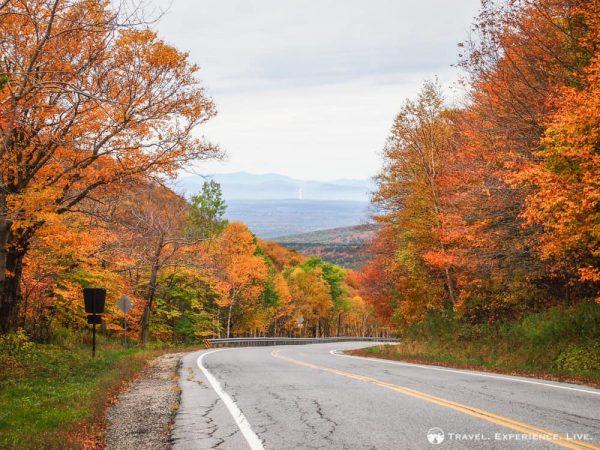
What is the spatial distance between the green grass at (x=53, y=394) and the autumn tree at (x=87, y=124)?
2.47m

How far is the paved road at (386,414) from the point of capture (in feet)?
20.1

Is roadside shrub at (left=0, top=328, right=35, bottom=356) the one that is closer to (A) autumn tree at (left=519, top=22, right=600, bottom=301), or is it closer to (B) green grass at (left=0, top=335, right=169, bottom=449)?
(B) green grass at (left=0, top=335, right=169, bottom=449)

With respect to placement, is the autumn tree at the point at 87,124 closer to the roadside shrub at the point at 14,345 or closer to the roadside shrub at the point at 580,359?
the roadside shrub at the point at 14,345

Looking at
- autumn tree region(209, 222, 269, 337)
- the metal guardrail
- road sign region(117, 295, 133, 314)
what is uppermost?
autumn tree region(209, 222, 269, 337)

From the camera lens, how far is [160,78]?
14.1 metres

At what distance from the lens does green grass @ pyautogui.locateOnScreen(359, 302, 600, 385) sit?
1516 centimetres

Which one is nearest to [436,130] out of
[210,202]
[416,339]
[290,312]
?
[416,339]

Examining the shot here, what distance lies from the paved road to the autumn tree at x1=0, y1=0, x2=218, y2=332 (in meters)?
6.05

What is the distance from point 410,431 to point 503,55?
1408cm

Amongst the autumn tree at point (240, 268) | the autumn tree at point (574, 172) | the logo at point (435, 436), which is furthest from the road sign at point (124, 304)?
the autumn tree at point (240, 268)

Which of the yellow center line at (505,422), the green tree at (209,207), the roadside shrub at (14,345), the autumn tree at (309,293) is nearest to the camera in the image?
the yellow center line at (505,422)

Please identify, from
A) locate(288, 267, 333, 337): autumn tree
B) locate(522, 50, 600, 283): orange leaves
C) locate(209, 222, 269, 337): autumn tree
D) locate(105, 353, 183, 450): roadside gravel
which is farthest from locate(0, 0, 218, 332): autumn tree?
locate(288, 267, 333, 337): autumn tree

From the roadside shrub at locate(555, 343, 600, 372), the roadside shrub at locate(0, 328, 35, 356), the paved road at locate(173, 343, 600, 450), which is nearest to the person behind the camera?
the paved road at locate(173, 343, 600, 450)

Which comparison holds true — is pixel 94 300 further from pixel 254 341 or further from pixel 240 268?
pixel 240 268
